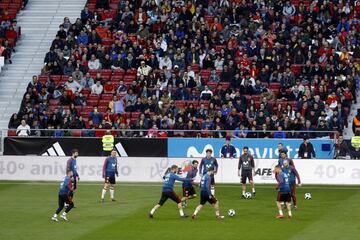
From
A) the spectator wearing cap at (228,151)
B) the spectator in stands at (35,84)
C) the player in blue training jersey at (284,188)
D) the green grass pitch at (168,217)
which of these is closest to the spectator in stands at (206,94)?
the spectator wearing cap at (228,151)

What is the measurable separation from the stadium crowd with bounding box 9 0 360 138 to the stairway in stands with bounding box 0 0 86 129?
2095mm

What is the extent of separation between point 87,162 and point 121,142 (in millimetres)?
2333

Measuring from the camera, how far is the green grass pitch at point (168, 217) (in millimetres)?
33031

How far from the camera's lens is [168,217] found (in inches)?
1463

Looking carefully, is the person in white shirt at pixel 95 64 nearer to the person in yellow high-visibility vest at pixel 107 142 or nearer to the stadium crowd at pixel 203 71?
the stadium crowd at pixel 203 71

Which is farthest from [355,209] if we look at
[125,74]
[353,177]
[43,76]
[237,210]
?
[43,76]

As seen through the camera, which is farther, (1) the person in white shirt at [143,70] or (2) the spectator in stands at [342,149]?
(1) the person in white shirt at [143,70]

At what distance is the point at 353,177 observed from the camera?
4678cm

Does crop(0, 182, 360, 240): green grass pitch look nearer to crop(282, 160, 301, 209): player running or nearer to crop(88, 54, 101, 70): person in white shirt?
crop(282, 160, 301, 209): player running

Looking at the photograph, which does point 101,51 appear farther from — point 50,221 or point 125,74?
point 50,221

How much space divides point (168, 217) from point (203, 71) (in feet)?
62.5

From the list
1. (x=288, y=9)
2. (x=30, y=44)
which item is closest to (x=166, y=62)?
(x=288, y=9)

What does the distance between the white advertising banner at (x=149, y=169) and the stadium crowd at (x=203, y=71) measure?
→ 2209 mm

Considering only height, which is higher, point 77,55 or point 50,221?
point 77,55
